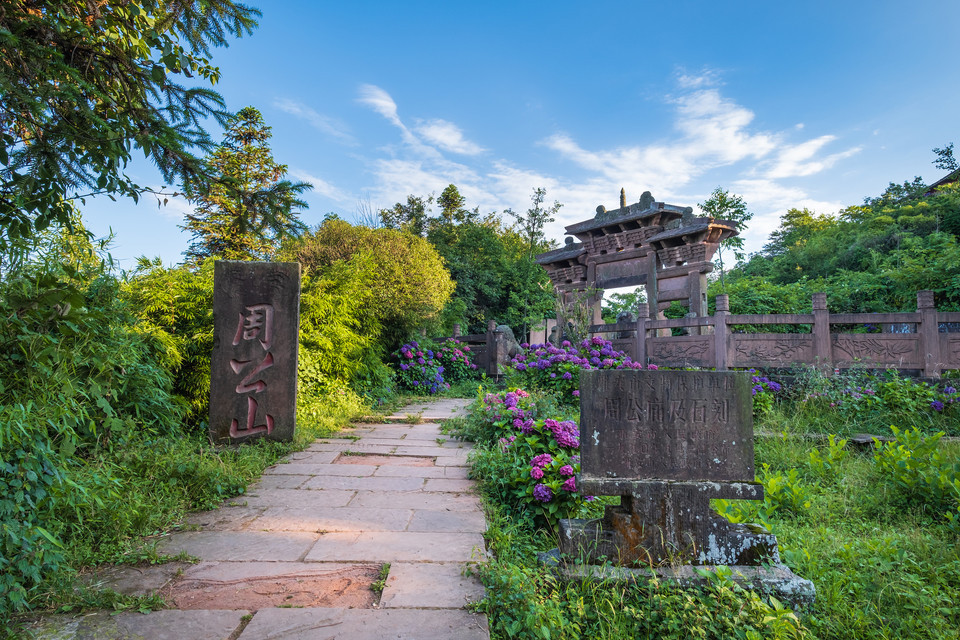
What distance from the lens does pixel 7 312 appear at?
2.15 meters

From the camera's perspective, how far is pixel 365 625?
1.75 metres

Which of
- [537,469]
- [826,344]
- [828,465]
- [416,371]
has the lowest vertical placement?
[828,465]

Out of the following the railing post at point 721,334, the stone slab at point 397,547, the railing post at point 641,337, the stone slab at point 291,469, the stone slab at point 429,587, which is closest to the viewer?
the stone slab at point 429,587

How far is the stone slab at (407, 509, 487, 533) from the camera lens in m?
2.75

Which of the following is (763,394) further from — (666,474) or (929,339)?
(666,474)

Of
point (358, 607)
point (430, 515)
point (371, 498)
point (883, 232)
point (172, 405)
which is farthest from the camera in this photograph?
point (883, 232)

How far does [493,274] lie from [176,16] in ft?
59.8

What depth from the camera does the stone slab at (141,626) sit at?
169 centimetres

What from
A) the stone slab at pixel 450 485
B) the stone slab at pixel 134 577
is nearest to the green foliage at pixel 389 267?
the stone slab at pixel 450 485

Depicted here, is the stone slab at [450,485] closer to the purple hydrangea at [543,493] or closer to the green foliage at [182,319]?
the purple hydrangea at [543,493]

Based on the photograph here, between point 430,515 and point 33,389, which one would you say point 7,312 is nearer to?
point 33,389

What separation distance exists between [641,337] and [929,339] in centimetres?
432

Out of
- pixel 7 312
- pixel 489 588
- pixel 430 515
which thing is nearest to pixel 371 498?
pixel 430 515

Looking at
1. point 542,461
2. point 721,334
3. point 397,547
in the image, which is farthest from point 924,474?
point 721,334
